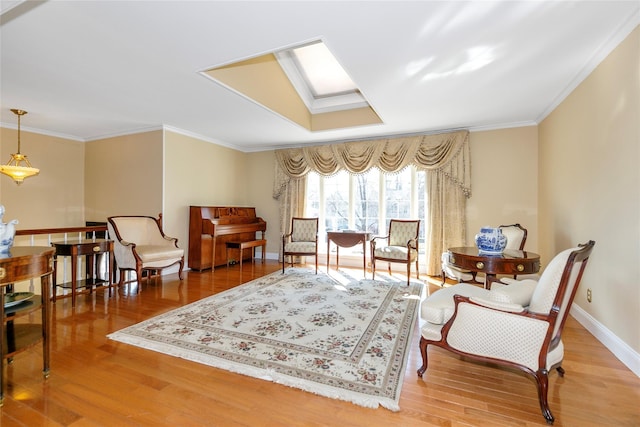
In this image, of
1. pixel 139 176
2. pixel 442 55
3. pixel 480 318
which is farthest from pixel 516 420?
pixel 139 176

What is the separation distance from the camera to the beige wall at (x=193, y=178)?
4871 millimetres

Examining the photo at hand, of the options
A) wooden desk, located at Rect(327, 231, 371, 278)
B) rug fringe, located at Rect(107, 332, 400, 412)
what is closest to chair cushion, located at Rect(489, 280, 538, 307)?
rug fringe, located at Rect(107, 332, 400, 412)

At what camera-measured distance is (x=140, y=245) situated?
4211 mm

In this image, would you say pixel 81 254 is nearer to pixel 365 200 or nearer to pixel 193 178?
pixel 193 178

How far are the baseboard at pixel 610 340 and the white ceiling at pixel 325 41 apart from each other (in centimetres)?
229

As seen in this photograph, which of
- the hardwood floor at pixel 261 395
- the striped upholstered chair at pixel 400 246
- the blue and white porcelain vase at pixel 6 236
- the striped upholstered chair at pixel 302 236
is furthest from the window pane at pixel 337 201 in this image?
the blue and white porcelain vase at pixel 6 236

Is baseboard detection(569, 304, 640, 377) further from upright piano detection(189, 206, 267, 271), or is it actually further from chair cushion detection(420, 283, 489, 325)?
upright piano detection(189, 206, 267, 271)

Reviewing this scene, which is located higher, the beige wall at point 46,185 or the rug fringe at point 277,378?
Result: the beige wall at point 46,185

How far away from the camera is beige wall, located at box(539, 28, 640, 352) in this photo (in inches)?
82.4

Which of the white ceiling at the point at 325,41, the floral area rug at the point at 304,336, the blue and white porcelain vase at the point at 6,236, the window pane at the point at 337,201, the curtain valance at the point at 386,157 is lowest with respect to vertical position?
the floral area rug at the point at 304,336

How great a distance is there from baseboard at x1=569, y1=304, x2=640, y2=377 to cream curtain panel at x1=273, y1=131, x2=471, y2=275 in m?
1.97

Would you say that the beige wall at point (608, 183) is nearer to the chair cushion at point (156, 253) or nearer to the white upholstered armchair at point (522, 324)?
the white upholstered armchair at point (522, 324)

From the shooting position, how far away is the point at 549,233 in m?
3.82

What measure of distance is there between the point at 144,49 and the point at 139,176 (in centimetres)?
303
